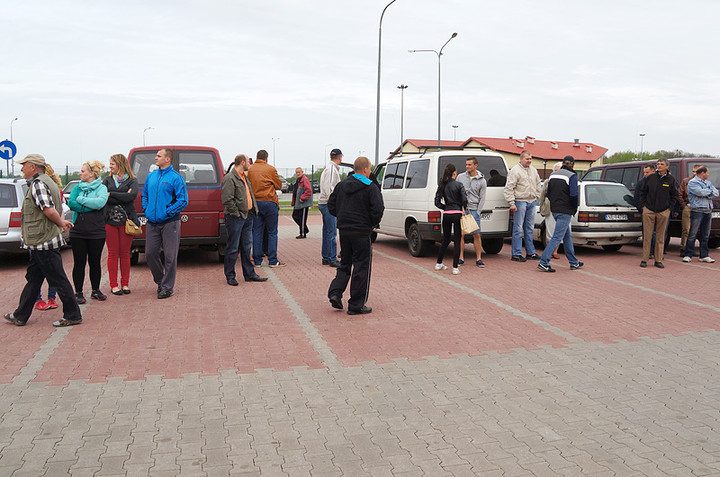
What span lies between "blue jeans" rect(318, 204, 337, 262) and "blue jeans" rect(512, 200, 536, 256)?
11.1 feet

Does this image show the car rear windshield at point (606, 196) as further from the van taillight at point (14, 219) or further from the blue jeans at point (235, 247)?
the van taillight at point (14, 219)

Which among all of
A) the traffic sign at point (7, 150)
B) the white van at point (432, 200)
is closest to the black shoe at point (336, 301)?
the white van at point (432, 200)

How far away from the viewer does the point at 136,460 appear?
339 centimetres

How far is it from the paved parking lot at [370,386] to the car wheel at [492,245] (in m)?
4.20

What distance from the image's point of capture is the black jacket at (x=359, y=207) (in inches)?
269

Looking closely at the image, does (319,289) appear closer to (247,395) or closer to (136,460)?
(247,395)

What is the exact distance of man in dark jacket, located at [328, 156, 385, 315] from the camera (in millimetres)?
6828

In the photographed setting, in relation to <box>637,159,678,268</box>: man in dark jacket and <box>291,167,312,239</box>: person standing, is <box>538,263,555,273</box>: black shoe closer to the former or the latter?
<box>637,159,678,268</box>: man in dark jacket

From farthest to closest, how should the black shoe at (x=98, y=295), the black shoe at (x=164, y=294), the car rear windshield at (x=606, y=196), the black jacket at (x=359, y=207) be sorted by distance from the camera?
1. the car rear windshield at (x=606, y=196)
2. the black shoe at (x=164, y=294)
3. the black shoe at (x=98, y=295)
4. the black jacket at (x=359, y=207)

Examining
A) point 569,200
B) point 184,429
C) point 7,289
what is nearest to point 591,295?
point 569,200

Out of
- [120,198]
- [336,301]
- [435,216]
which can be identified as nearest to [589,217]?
[435,216]

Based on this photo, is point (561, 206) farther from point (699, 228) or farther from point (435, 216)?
point (699, 228)

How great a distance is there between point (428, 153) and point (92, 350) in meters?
7.72

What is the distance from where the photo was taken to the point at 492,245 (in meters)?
12.5
